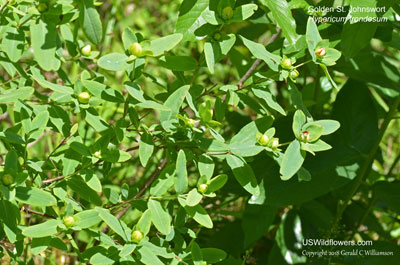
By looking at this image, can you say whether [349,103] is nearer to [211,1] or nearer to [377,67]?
[377,67]

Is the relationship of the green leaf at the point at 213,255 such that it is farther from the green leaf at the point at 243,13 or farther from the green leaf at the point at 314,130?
the green leaf at the point at 243,13

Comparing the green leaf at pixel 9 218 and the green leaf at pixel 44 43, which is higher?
the green leaf at pixel 44 43

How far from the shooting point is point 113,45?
8.07 feet

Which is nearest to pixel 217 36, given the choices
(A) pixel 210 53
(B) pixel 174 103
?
(A) pixel 210 53

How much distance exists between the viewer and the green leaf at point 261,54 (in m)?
1.02

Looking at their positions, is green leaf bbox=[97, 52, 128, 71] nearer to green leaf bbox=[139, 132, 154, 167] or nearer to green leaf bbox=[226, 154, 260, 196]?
green leaf bbox=[139, 132, 154, 167]

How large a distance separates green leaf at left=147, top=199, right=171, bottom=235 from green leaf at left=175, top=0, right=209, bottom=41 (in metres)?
0.35

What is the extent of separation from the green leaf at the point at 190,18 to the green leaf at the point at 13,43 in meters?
0.32

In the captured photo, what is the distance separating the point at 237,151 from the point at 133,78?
0.25 m

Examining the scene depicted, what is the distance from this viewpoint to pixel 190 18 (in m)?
1.11

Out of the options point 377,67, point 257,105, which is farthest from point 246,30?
point 257,105

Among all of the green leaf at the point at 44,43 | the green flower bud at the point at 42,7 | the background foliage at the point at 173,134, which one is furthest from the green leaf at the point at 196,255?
the green flower bud at the point at 42,7

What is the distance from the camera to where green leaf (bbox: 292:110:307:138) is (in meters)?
1.00

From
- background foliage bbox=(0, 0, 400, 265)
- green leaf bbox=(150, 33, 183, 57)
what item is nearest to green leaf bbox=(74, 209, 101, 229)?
background foliage bbox=(0, 0, 400, 265)
